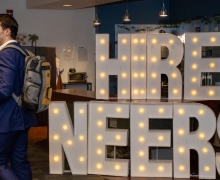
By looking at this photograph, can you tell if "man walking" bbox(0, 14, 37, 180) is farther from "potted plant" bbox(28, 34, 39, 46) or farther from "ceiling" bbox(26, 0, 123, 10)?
"potted plant" bbox(28, 34, 39, 46)

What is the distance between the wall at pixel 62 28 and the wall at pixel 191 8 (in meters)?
2.11

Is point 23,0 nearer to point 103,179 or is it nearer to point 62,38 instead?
point 62,38

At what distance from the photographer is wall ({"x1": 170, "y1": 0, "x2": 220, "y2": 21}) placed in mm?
9070

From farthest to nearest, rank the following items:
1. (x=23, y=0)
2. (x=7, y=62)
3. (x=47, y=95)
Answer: (x=23, y=0), (x=47, y=95), (x=7, y=62)

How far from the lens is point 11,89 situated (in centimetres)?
324

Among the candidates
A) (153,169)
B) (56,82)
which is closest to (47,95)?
(153,169)

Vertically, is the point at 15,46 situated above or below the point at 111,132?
above

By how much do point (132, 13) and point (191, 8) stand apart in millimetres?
1715

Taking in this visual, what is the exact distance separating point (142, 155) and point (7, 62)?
181cm

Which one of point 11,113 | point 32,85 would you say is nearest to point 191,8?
point 32,85

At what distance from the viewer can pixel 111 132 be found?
4.39 metres

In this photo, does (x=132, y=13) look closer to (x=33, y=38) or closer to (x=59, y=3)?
(x=59, y=3)

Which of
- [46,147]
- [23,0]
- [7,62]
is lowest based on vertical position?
[46,147]

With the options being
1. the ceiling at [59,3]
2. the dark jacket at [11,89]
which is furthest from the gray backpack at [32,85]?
the ceiling at [59,3]
